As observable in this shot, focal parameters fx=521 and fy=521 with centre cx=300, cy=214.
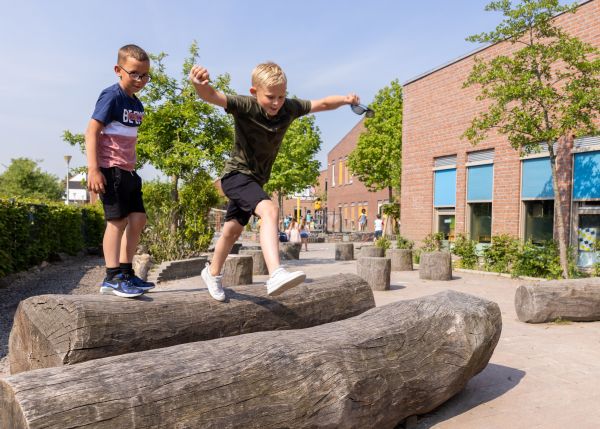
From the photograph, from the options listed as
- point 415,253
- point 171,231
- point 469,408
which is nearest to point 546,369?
point 469,408

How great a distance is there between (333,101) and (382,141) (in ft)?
95.5

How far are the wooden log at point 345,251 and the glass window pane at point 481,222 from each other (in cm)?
382

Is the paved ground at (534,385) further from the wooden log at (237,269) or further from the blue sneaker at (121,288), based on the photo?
the wooden log at (237,269)

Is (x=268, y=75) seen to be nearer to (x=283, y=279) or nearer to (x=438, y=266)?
(x=283, y=279)

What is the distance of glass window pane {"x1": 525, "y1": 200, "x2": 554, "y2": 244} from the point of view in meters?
12.9

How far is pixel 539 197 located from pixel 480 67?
400 cm

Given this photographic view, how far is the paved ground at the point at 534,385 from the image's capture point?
11.6 feet

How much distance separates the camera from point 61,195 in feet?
173

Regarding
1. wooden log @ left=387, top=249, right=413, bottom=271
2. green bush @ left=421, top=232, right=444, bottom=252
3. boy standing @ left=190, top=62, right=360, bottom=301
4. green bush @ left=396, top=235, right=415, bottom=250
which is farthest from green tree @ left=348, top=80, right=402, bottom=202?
boy standing @ left=190, top=62, right=360, bottom=301

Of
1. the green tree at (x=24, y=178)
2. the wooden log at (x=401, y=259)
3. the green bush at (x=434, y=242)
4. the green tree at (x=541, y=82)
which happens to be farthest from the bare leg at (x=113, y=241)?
the green tree at (x=24, y=178)

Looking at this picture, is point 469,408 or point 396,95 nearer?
point 469,408

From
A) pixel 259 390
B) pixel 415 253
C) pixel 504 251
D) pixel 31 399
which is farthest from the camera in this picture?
pixel 415 253

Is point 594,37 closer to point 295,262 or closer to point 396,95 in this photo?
point 295,262

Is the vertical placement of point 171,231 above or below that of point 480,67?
below
